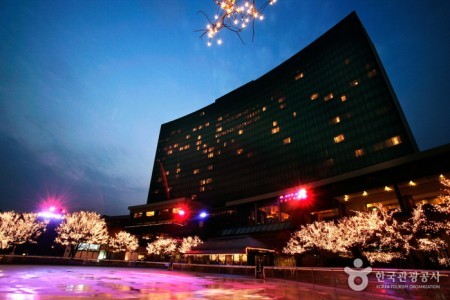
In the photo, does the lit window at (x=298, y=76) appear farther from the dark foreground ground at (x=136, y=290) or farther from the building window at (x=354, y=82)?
the dark foreground ground at (x=136, y=290)

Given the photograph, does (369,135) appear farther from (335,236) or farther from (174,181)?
(174,181)

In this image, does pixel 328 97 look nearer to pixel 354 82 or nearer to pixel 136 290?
pixel 354 82

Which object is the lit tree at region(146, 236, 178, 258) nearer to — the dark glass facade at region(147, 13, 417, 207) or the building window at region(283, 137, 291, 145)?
the dark glass facade at region(147, 13, 417, 207)

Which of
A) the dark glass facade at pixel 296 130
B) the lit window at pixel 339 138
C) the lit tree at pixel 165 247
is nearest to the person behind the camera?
the lit tree at pixel 165 247

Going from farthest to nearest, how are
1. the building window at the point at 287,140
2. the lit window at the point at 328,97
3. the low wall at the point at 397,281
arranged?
the building window at the point at 287,140 → the lit window at the point at 328,97 → the low wall at the point at 397,281

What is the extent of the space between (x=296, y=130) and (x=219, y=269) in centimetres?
6216

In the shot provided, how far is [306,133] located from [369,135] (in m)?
20.2

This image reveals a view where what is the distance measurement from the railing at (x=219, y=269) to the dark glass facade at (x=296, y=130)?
48.5 metres

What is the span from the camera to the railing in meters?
27.6

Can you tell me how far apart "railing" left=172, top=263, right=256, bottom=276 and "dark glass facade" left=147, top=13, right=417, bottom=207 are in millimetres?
48525

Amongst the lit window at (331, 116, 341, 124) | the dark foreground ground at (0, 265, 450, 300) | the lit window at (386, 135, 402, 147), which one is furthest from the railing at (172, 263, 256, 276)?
the lit window at (331, 116, 341, 124)

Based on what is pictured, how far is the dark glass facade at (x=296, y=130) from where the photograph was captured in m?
64.2

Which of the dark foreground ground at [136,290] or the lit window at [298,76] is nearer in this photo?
the dark foreground ground at [136,290]

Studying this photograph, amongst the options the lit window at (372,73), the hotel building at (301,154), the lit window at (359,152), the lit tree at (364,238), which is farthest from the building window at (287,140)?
the lit tree at (364,238)
